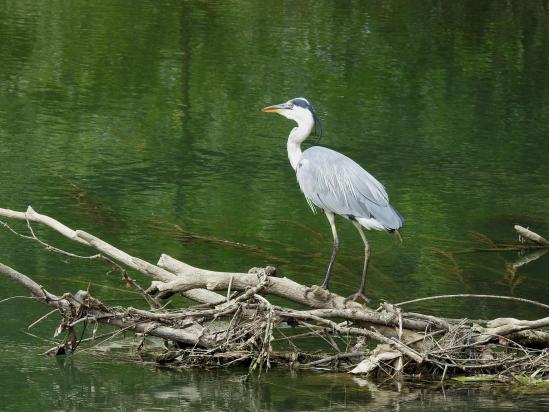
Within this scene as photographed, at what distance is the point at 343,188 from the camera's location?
8.38 m

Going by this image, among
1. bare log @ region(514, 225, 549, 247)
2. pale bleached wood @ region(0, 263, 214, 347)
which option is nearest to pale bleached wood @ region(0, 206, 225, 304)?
pale bleached wood @ region(0, 263, 214, 347)

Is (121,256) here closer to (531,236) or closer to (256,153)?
(531,236)

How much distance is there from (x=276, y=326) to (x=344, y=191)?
1.36 metres

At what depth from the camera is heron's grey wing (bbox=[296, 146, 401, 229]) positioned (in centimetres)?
825

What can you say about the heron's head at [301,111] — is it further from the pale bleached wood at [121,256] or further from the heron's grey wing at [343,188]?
the pale bleached wood at [121,256]

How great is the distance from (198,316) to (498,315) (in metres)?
2.63

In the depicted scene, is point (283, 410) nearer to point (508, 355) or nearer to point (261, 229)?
point (508, 355)

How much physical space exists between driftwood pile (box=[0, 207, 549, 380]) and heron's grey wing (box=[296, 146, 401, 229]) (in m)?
0.92

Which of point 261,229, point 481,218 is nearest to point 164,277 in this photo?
point 261,229

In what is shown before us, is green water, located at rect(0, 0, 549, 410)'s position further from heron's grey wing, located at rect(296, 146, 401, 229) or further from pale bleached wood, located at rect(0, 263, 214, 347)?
heron's grey wing, located at rect(296, 146, 401, 229)

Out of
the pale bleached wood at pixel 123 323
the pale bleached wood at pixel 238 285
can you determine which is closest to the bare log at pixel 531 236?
the pale bleached wood at pixel 238 285

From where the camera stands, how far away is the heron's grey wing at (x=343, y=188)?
325 inches

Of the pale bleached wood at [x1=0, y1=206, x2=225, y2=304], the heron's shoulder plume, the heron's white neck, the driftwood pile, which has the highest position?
the heron's shoulder plume

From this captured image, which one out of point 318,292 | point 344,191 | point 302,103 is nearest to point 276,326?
point 318,292
